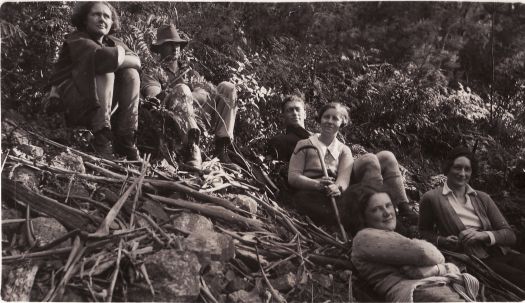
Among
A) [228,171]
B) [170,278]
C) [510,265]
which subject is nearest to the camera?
[170,278]

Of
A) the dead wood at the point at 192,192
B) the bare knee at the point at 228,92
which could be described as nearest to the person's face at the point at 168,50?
the bare knee at the point at 228,92

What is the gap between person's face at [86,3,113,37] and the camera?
3.87 m

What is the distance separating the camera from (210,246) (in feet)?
10.2

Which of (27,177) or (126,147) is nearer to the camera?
(27,177)

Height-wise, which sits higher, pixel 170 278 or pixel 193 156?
pixel 193 156

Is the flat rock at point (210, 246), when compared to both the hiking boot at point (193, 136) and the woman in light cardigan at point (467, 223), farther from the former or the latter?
the woman in light cardigan at point (467, 223)

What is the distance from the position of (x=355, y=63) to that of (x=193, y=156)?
284 centimetres

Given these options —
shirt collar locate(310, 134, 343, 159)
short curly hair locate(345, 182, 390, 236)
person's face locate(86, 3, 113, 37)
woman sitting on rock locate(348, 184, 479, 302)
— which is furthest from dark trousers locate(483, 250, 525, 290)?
person's face locate(86, 3, 113, 37)

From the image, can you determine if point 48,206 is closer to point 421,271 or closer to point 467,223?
point 421,271

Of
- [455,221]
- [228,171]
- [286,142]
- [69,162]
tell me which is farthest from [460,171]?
[69,162]

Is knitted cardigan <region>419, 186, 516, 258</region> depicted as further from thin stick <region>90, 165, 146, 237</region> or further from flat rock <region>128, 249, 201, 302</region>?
thin stick <region>90, 165, 146, 237</region>

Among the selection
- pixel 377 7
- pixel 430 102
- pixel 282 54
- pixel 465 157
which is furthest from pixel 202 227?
pixel 377 7

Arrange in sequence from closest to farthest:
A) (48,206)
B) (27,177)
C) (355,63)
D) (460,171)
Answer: (48,206) → (27,177) → (460,171) → (355,63)

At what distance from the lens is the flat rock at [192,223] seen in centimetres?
323
